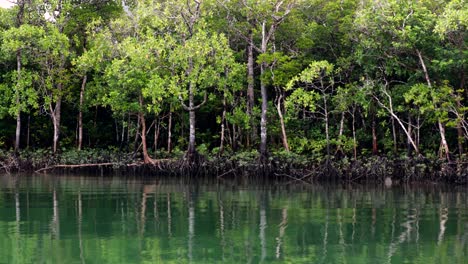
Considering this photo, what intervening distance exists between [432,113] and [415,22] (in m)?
2.86

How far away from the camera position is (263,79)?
75.6ft

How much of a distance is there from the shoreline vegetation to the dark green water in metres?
4.13

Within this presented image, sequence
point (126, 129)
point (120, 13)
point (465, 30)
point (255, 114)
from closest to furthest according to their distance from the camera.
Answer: point (465, 30)
point (255, 114)
point (120, 13)
point (126, 129)

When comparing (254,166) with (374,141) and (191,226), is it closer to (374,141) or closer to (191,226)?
(374,141)

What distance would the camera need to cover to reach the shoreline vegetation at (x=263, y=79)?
20.6 meters

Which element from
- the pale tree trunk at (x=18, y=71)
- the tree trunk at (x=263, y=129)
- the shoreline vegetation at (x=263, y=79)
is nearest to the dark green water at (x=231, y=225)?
the shoreline vegetation at (x=263, y=79)

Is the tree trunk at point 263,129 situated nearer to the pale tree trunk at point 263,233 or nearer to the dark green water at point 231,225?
the dark green water at point 231,225

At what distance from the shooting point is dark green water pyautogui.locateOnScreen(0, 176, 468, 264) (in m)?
8.41

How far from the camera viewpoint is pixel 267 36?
23766mm

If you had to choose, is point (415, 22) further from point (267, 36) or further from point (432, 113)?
point (267, 36)

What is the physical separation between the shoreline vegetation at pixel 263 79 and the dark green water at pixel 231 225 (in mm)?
4132

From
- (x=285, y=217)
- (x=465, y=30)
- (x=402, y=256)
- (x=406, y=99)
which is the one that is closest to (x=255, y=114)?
(x=406, y=99)

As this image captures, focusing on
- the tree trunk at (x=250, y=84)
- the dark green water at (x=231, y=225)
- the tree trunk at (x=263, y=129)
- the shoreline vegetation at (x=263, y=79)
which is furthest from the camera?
the tree trunk at (x=250, y=84)

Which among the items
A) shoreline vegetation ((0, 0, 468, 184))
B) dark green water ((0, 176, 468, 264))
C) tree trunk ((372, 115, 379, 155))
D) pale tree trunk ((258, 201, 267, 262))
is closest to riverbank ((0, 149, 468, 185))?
shoreline vegetation ((0, 0, 468, 184))
